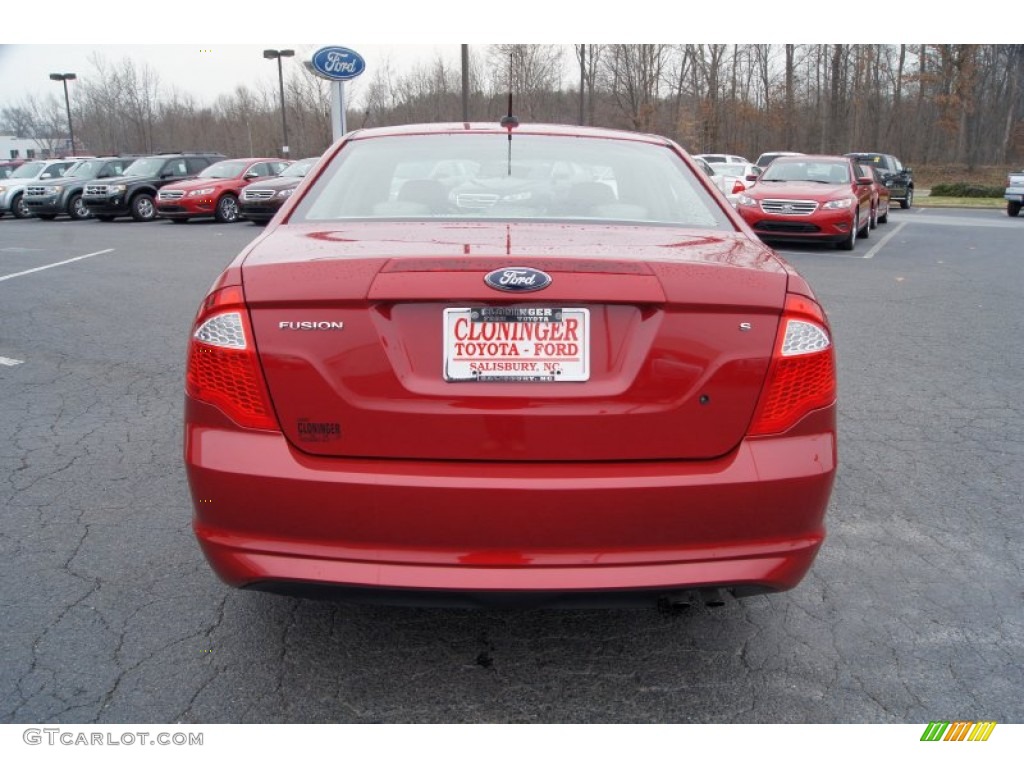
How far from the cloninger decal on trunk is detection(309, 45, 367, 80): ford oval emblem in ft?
51.5

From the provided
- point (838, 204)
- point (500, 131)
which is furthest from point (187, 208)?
point (500, 131)

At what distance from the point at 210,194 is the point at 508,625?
2060 cm

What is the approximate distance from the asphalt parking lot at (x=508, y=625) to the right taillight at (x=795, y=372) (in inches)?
34.0

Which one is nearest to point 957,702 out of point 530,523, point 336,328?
point 530,523

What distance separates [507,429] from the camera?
7.18ft

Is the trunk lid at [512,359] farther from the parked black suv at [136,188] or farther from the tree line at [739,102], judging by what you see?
the tree line at [739,102]

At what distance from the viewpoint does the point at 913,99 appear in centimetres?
5447

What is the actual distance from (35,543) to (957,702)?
3334 millimetres

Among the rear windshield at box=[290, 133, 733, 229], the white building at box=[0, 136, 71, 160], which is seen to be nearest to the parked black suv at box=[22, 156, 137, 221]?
the rear windshield at box=[290, 133, 733, 229]

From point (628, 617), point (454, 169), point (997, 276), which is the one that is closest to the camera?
point (628, 617)

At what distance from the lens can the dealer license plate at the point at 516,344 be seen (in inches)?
86.3

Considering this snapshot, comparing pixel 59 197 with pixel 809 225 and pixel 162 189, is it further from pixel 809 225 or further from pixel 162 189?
pixel 809 225

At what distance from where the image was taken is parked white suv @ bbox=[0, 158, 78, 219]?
82.1ft

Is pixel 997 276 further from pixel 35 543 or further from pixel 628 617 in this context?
pixel 35 543
